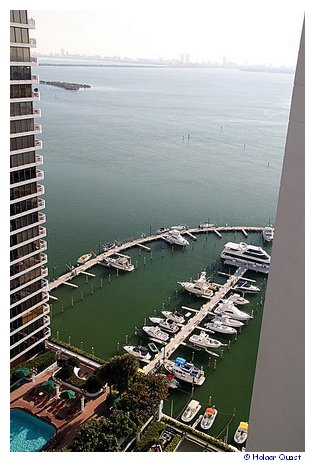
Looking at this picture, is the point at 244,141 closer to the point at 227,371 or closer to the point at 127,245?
the point at 127,245

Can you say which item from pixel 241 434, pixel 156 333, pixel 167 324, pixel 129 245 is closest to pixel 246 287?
pixel 167 324

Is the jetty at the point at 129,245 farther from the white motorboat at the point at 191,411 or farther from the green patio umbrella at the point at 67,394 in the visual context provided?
the white motorboat at the point at 191,411

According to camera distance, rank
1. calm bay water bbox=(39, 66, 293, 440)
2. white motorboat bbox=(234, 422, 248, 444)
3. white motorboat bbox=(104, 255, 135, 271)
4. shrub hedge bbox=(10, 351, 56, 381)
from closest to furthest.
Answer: white motorboat bbox=(234, 422, 248, 444)
shrub hedge bbox=(10, 351, 56, 381)
calm bay water bbox=(39, 66, 293, 440)
white motorboat bbox=(104, 255, 135, 271)

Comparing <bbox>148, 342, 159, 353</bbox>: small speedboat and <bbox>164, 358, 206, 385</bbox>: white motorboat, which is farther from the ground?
<bbox>164, 358, 206, 385</bbox>: white motorboat

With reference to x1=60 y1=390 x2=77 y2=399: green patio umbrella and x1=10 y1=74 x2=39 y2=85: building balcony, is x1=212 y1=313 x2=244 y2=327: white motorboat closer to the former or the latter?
x1=60 y1=390 x2=77 y2=399: green patio umbrella

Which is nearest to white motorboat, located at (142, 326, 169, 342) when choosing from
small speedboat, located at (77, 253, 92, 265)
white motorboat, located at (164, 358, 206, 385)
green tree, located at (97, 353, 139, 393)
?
white motorboat, located at (164, 358, 206, 385)
